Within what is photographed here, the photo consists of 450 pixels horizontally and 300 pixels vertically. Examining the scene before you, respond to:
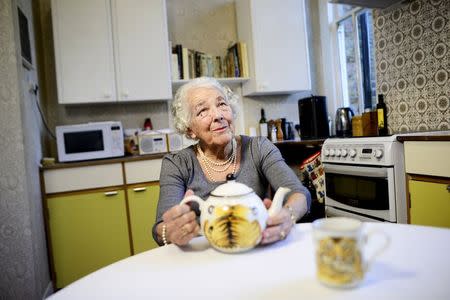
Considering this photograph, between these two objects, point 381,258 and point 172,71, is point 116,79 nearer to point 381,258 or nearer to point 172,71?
point 172,71

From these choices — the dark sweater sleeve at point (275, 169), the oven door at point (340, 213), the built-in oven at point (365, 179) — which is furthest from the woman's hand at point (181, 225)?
the oven door at point (340, 213)

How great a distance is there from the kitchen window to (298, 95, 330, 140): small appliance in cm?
52

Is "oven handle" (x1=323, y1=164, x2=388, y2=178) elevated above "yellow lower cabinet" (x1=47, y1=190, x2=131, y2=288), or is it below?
above

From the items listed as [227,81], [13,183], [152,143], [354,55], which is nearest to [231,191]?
[13,183]

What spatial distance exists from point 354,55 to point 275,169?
2.63m

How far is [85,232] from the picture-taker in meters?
2.45

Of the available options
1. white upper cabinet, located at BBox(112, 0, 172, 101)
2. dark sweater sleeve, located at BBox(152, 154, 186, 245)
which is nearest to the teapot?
dark sweater sleeve, located at BBox(152, 154, 186, 245)

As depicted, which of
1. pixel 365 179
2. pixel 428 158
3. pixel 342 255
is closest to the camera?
pixel 342 255

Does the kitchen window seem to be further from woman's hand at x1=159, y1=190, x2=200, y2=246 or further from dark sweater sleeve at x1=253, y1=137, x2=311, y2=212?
woman's hand at x1=159, y1=190, x2=200, y2=246

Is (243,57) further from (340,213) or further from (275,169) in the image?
(275,169)

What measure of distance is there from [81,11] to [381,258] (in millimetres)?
2780

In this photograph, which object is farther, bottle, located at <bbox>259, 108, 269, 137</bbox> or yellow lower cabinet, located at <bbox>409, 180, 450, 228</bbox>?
bottle, located at <bbox>259, 108, 269, 137</bbox>

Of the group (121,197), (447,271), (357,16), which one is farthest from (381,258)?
(357,16)

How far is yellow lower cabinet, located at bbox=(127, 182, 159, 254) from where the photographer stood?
254 cm
